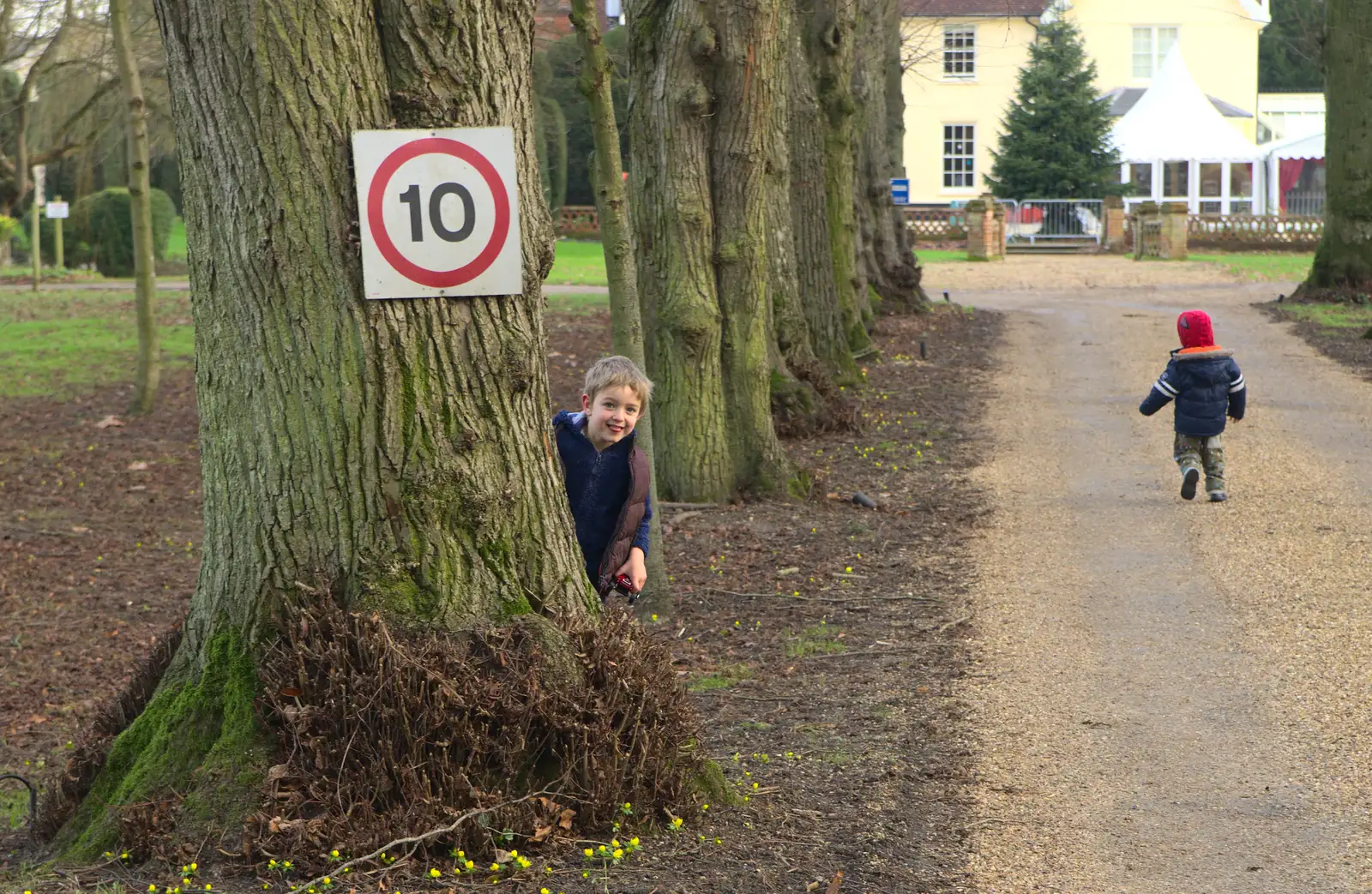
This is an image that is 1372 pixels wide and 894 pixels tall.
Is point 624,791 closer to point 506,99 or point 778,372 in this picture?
point 506,99

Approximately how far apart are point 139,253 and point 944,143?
41019mm

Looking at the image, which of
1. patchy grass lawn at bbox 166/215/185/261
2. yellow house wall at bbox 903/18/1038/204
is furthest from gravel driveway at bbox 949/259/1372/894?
yellow house wall at bbox 903/18/1038/204

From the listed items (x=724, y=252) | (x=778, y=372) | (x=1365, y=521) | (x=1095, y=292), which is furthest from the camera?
(x=1095, y=292)

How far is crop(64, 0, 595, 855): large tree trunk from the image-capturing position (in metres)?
3.99

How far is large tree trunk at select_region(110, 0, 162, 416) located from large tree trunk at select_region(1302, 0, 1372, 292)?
17.0 meters

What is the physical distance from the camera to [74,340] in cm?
2011

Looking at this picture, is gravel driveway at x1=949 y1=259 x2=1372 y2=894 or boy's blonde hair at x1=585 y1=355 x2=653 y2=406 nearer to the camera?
gravel driveway at x1=949 y1=259 x2=1372 y2=894

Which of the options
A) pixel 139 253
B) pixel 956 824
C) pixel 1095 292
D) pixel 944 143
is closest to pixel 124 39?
pixel 139 253

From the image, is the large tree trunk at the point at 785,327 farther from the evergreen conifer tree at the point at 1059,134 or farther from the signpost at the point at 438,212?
the evergreen conifer tree at the point at 1059,134

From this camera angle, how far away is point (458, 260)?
410 centimetres

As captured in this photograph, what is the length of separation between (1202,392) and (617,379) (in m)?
5.99

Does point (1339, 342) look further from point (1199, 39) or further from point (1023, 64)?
point (1199, 39)

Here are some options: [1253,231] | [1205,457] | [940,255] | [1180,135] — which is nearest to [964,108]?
→ [1180,135]

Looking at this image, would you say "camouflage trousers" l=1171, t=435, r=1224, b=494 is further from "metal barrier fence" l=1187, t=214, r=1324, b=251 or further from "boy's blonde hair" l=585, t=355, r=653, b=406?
"metal barrier fence" l=1187, t=214, r=1324, b=251
